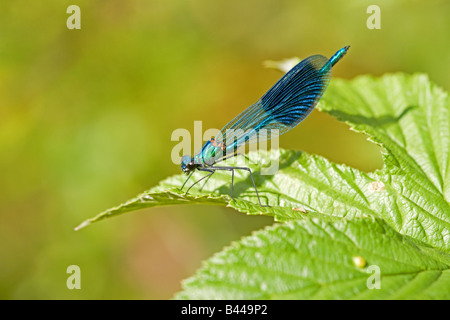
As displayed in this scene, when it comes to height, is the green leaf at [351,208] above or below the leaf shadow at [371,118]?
below

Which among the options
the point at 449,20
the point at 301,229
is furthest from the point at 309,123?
the point at 301,229

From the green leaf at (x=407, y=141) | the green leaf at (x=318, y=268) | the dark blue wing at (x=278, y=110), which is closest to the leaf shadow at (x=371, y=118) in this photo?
the green leaf at (x=407, y=141)

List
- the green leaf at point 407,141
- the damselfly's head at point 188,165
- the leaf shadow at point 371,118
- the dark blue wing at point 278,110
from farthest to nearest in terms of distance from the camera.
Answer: the dark blue wing at point 278,110 → the damselfly's head at point 188,165 → the leaf shadow at point 371,118 → the green leaf at point 407,141

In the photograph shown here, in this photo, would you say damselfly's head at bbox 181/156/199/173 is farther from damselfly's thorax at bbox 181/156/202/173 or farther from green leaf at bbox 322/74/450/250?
green leaf at bbox 322/74/450/250

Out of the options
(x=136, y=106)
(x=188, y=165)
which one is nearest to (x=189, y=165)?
(x=188, y=165)

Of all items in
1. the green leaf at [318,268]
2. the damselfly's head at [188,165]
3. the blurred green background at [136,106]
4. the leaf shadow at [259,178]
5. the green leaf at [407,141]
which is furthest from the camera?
the blurred green background at [136,106]

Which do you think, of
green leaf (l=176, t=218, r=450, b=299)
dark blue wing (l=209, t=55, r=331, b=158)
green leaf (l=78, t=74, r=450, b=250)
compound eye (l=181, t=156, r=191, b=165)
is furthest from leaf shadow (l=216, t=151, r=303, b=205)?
green leaf (l=176, t=218, r=450, b=299)

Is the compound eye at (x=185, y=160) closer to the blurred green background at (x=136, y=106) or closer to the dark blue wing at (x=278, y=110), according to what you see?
the dark blue wing at (x=278, y=110)

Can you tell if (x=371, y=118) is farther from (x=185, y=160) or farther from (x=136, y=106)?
(x=136, y=106)
